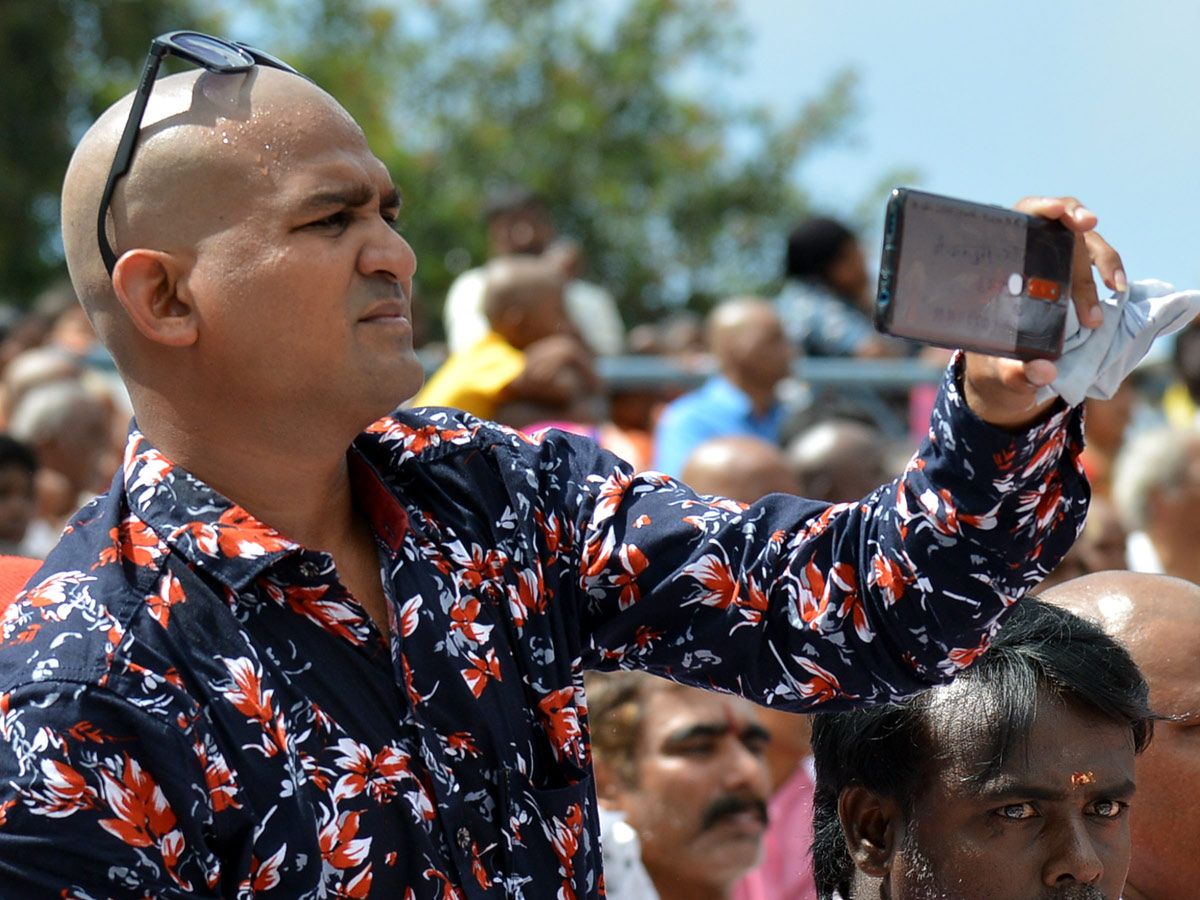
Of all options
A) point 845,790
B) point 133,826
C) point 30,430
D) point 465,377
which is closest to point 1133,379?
point 465,377

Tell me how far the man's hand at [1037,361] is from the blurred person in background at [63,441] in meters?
4.76

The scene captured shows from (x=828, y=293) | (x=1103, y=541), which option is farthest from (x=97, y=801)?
Answer: (x=828, y=293)

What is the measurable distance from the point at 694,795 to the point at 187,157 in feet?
6.40

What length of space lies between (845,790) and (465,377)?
10.6 ft

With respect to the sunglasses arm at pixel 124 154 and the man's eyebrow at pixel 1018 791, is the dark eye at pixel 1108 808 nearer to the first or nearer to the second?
the man's eyebrow at pixel 1018 791

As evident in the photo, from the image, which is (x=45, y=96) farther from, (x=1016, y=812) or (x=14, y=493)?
(x=1016, y=812)

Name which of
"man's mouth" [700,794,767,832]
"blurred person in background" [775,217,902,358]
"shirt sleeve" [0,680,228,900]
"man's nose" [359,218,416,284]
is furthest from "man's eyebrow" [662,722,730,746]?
"blurred person in background" [775,217,902,358]

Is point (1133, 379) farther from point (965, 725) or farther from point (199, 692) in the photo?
point (199, 692)

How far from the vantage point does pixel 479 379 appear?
526 centimetres

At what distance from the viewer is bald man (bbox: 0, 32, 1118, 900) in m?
1.54

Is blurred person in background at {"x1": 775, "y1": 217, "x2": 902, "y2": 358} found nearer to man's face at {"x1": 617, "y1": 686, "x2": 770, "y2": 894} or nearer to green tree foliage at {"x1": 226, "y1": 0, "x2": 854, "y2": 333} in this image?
man's face at {"x1": 617, "y1": 686, "x2": 770, "y2": 894}

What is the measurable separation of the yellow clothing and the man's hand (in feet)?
11.8

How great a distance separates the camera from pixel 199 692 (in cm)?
157

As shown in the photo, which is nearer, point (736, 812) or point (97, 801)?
point (97, 801)
